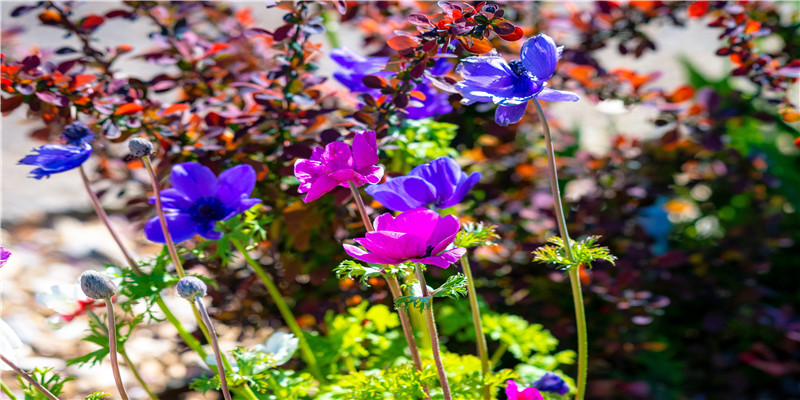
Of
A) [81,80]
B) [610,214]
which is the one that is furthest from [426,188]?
[610,214]

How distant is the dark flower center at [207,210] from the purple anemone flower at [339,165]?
26cm

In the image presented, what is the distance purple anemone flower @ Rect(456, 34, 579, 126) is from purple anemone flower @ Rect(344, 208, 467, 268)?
0.12 meters

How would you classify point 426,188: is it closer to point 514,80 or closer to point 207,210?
point 514,80

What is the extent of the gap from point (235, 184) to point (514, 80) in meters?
0.43

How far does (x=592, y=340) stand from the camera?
156 centimetres

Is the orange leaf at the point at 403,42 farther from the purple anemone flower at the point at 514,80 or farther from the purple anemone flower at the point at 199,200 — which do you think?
the purple anemone flower at the point at 199,200

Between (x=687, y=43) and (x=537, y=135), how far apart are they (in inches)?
95.7

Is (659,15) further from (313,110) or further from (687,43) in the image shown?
(687,43)

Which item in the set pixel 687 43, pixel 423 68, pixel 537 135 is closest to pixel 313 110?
pixel 423 68

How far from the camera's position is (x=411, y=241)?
0.60 meters

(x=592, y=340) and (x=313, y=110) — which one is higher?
(x=313, y=110)

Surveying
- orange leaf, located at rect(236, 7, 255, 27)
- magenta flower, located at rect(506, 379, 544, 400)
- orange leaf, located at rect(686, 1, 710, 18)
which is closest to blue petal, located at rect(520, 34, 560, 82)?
magenta flower, located at rect(506, 379, 544, 400)

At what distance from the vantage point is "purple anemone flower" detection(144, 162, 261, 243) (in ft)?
2.89

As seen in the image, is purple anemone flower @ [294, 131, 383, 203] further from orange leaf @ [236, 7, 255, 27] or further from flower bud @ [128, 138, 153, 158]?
orange leaf @ [236, 7, 255, 27]
